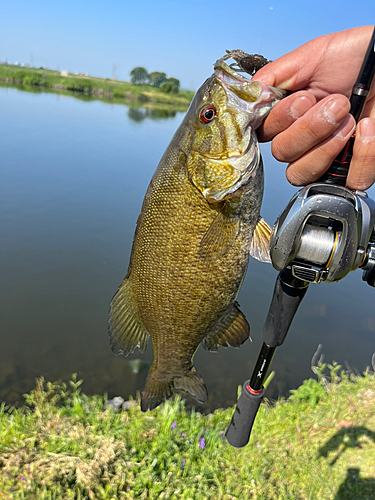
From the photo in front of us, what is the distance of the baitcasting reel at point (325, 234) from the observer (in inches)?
56.2

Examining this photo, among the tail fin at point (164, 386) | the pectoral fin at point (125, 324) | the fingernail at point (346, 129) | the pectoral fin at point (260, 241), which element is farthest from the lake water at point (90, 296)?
the fingernail at point (346, 129)

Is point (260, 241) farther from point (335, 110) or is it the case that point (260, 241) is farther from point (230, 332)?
point (335, 110)

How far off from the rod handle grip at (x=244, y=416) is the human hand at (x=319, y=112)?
4.09 ft

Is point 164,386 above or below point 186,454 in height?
above

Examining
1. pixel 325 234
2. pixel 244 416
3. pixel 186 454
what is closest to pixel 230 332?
pixel 244 416

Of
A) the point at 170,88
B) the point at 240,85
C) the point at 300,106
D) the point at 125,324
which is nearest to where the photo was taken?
the point at 300,106

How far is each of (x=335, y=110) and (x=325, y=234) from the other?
511 mm

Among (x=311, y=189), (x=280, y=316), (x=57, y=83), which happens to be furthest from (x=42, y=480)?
(x=57, y=83)

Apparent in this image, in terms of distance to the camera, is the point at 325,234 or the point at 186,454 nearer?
the point at 325,234

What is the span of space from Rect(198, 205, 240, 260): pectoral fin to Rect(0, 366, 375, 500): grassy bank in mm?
1979

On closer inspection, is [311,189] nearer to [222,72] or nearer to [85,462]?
[222,72]

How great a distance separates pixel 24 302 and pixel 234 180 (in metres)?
6.24

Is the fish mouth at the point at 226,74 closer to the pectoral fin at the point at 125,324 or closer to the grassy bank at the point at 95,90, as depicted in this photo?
the pectoral fin at the point at 125,324

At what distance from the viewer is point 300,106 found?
158 centimetres
